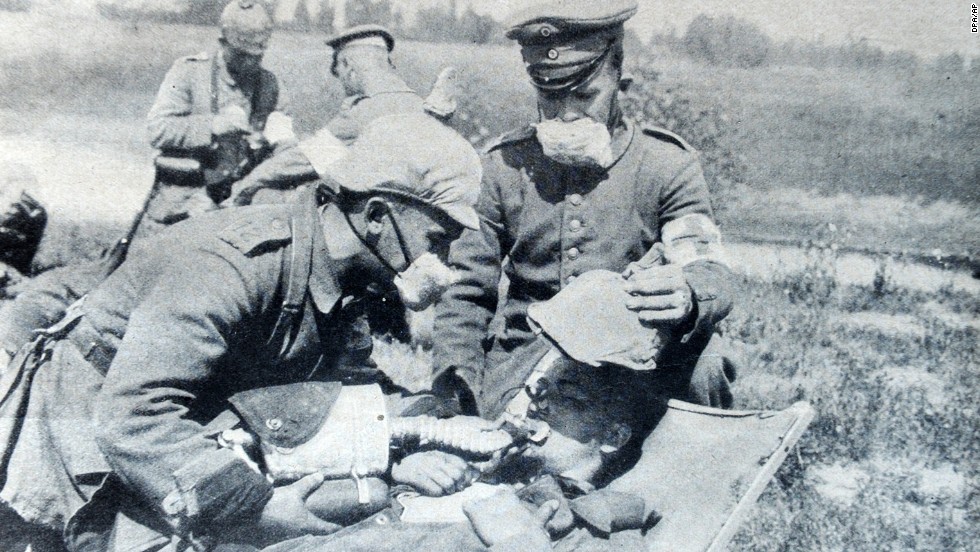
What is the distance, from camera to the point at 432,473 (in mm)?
1948

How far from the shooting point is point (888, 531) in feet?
8.22

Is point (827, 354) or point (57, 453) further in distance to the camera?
point (827, 354)

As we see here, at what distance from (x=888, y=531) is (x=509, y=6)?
6.79ft

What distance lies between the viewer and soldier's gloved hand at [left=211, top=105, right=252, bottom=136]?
337 cm

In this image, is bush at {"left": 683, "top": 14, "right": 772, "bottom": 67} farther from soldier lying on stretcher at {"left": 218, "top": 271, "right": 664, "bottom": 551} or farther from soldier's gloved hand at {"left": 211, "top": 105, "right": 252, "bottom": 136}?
soldier's gloved hand at {"left": 211, "top": 105, "right": 252, "bottom": 136}

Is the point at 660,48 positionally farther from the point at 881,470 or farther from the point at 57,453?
the point at 57,453

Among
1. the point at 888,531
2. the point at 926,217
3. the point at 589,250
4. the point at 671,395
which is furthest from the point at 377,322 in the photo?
the point at 926,217

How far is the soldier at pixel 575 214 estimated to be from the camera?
87.0 inches

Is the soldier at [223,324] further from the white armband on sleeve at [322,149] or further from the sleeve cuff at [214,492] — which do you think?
the white armband on sleeve at [322,149]

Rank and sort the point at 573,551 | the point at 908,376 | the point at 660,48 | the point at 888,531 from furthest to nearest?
the point at 908,376 → the point at 660,48 → the point at 888,531 → the point at 573,551

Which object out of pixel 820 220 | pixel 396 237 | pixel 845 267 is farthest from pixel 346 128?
pixel 845 267

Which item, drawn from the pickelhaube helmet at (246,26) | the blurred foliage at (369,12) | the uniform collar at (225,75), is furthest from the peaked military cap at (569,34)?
the uniform collar at (225,75)

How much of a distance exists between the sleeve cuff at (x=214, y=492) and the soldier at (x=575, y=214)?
0.76 m

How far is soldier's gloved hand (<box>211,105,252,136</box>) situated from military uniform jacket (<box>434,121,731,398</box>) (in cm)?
144
